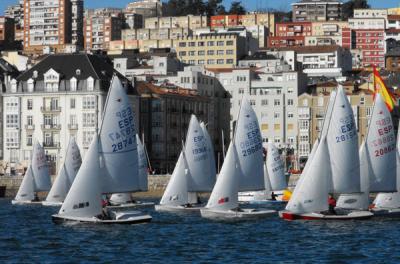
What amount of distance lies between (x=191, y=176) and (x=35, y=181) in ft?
82.0

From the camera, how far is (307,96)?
164 metres

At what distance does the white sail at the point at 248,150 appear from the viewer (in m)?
79.8

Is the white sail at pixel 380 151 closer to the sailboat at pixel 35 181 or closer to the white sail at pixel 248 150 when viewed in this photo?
the white sail at pixel 248 150

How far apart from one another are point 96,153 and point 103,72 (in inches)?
2886

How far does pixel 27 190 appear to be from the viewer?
356 feet

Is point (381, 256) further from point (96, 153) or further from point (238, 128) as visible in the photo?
point (238, 128)

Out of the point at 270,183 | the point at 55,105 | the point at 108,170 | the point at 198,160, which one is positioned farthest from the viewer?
the point at 55,105

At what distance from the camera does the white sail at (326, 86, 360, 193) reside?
235ft

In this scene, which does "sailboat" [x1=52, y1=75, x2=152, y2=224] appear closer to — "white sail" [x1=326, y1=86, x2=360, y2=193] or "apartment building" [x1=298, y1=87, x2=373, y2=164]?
"white sail" [x1=326, y1=86, x2=360, y2=193]

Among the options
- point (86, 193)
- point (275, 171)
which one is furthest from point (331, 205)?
point (275, 171)

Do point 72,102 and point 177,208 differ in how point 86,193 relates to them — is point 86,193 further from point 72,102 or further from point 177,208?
point 72,102

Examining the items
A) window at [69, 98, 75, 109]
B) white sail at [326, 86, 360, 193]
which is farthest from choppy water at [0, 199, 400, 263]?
window at [69, 98, 75, 109]

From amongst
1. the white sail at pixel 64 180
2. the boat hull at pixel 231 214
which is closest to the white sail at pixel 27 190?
the white sail at pixel 64 180

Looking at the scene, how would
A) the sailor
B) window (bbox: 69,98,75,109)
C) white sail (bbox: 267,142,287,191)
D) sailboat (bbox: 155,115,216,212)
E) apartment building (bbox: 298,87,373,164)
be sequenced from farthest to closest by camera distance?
1. apartment building (bbox: 298,87,373,164)
2. window (bbox: 69,98,75,109)
3. white sail (bbox: 267,142,287,191)
4. sailboat (bbox: 155,115,216,212)
5. the sailor
